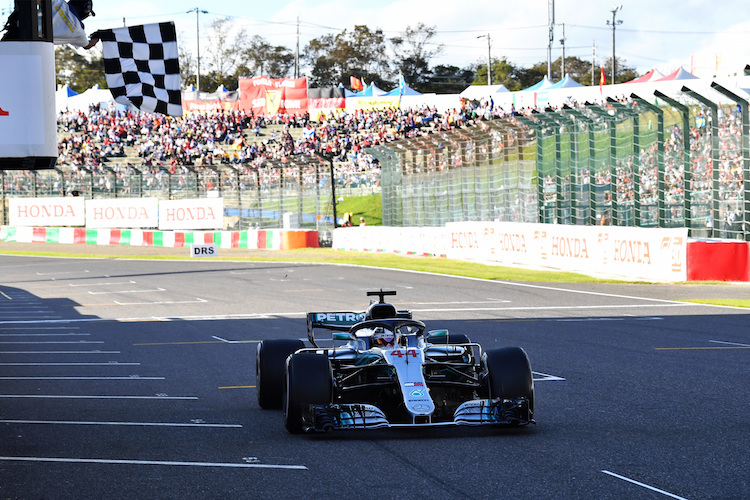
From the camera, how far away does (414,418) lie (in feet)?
23.3

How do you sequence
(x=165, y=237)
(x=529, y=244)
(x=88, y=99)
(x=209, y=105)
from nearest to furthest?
(x=529, y=244)
(x=165, y=237)
(x=209, y=105)
(x=88, y=99)

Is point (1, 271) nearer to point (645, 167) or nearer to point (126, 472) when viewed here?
point (645, 167)

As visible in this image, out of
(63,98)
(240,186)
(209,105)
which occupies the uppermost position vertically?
(63,98)

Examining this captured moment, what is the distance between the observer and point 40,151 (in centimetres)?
624

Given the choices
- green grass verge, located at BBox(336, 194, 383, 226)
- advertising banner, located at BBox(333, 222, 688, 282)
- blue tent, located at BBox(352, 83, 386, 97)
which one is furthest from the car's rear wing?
blue tent, located at BBox(352, 83, 386, 97)

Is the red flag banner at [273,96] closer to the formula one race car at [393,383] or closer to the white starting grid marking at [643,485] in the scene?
the formula one race car at [393,383]

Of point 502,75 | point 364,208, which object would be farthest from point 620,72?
point 364,208

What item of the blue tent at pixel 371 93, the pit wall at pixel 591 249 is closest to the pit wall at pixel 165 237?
the pit wall at pixel 591 249

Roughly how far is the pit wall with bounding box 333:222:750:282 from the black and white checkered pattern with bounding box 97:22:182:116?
610 inches

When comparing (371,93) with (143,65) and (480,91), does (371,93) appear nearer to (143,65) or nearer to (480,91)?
(480,91)

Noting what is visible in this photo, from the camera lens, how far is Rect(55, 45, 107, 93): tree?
104 meters

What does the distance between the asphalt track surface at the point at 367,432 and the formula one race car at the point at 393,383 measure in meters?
0.17

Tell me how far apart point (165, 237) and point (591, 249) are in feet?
72.5

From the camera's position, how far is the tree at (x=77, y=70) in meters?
104
